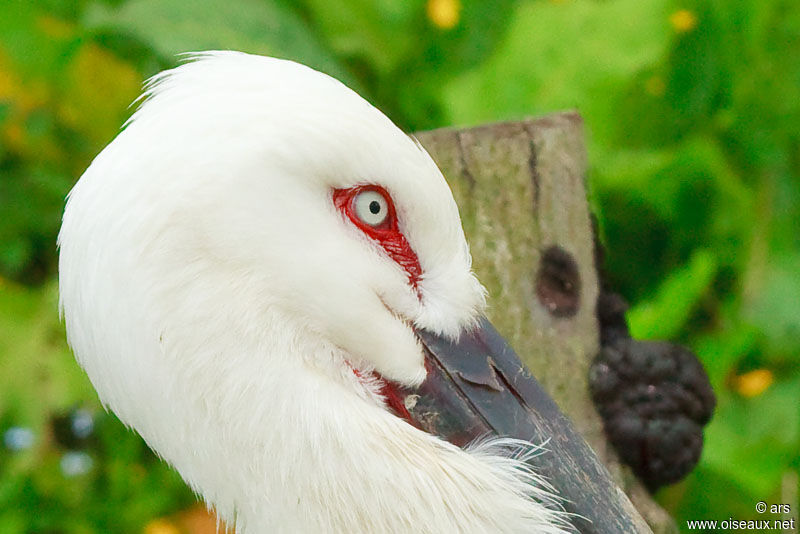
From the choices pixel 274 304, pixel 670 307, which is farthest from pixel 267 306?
pixel 670 307

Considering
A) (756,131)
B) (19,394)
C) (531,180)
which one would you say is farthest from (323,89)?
(756,131)

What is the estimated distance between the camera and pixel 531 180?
2.22 m

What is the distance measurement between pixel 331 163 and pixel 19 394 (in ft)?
7.74

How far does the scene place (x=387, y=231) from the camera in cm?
181

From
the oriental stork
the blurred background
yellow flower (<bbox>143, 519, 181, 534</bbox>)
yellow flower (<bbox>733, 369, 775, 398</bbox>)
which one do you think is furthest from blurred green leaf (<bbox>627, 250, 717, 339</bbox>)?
yellow flower (<bbox>143, 519, 181, 534</bbox>)

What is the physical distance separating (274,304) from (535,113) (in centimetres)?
209

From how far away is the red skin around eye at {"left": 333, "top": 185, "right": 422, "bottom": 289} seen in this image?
1743 mm

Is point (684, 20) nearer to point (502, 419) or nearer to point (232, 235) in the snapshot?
point (502, 419)

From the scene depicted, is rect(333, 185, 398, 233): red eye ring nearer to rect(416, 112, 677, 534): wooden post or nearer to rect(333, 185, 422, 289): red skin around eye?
rect(333, 185, 422, 289): red skin around eye

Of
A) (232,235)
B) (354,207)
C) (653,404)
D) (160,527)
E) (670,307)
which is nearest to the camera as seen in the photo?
(232,235)

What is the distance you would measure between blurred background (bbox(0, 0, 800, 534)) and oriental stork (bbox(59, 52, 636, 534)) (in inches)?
58.1

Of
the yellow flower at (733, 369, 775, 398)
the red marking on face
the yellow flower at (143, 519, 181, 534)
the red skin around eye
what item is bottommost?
the yellow flower at (143, 519, 181, 534)

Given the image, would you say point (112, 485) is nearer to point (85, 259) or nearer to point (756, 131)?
point (85, 259)

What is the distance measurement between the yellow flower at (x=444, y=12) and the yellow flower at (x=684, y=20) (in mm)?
975
